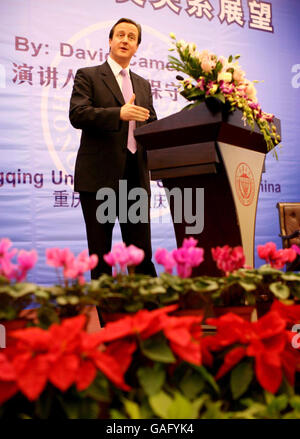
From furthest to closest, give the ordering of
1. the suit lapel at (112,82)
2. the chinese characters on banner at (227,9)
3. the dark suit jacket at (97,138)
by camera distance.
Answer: the chinese characters on banner at (227,9) → the suit lapel at (112,82) → the dark suit jacket at (97,138)

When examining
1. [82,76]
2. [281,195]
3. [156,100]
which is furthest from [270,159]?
[82,76]

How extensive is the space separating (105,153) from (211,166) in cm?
64

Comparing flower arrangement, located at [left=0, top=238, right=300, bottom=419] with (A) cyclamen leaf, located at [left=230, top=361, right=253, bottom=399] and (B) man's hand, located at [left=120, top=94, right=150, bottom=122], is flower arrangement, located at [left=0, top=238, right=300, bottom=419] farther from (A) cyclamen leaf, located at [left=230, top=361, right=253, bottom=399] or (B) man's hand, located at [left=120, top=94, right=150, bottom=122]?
(B) man's hand, located at [left=120, top=94, right=150, bottom=122]

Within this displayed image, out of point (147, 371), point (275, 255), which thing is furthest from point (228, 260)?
point (147, 371)

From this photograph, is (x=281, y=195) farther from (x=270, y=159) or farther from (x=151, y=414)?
(x=151, y=414)

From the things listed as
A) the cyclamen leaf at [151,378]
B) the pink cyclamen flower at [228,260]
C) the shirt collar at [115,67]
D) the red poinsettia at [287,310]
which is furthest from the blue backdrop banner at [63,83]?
the cyclamen leaf at [151,378]

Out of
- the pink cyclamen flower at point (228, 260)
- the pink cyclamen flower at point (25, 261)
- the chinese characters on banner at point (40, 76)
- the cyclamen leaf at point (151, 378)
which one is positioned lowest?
the cyclamen leaf at point (151, 378)

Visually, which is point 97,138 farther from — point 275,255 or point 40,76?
point 40,76

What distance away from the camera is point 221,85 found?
1467 millimetres

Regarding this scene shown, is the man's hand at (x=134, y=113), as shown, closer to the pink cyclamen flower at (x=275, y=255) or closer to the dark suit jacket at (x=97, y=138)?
the dark suit jacket at (x=97, y=138)

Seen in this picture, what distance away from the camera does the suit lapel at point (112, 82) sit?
6.73 feet

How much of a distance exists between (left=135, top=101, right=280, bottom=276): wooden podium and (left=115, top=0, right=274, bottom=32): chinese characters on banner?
2.50 metres

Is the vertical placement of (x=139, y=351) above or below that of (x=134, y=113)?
below

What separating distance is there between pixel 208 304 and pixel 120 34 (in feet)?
4.97
